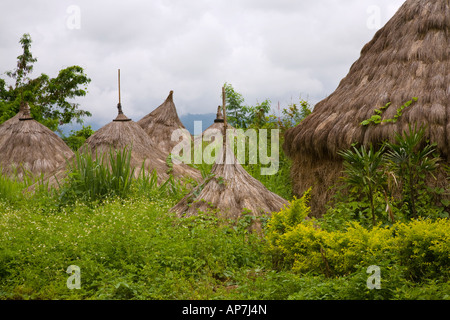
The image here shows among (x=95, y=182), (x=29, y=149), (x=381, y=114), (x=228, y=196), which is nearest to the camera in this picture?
(x=228, y=196)

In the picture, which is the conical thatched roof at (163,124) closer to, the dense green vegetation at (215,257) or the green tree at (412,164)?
the dense green vegetation at (215,257)

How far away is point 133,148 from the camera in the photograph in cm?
1034

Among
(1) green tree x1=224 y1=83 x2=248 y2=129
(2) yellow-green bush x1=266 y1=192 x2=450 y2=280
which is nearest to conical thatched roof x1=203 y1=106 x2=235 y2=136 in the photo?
(1) green tree x1=224 y1=83 x2=248 y2=129

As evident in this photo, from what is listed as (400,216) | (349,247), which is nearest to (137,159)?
(400,216)

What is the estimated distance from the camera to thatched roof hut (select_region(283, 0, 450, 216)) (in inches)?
283

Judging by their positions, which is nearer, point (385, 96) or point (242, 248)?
point (242, 248)

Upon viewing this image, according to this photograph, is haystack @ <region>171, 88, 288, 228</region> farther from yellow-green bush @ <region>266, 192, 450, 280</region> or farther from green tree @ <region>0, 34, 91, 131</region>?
green tree @ <region>0, 34, 91, 131</region>

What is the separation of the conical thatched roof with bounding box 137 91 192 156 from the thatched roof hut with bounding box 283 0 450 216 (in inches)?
284

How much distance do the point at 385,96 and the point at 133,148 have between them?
5018mm

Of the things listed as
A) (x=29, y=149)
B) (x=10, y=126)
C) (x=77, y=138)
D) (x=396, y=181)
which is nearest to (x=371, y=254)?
(x=396, y=181)

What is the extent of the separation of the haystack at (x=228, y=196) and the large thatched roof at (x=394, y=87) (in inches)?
62.7

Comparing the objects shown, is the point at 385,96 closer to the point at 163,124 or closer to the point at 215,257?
the point at 215,257

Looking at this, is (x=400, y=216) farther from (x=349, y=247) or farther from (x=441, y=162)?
(x=349, y=247)
